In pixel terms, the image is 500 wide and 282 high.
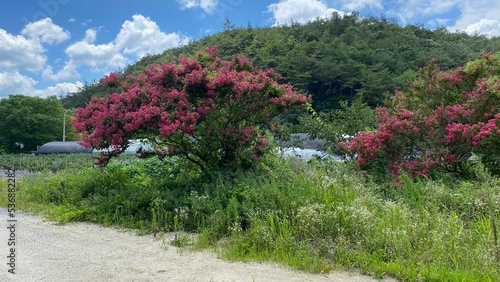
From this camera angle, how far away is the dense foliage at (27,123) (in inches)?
1464

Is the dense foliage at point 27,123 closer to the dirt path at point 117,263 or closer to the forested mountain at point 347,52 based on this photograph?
the forested mountain at point 347,52

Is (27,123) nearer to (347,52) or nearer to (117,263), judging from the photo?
(347,52)

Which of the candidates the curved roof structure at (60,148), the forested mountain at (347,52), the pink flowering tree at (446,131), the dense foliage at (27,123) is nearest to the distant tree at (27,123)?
the dense foliage at (27,123)

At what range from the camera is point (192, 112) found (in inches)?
263

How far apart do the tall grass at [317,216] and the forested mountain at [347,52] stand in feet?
84.2

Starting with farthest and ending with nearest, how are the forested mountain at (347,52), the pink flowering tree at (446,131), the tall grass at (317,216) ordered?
the forested mountain at (347,52)
the pink flowering tree at (446,131)
the tall grass at (317,216)

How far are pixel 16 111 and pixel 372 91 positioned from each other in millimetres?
35271

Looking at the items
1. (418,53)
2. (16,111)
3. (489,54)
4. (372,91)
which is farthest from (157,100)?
(418,53)

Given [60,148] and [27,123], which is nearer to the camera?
[60,148]

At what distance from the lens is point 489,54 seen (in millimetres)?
8250

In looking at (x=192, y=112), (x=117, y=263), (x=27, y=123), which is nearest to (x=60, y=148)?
(x=27, y=123)

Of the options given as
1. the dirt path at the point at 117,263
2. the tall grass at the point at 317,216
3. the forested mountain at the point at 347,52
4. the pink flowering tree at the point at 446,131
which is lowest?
the dirt path at the point at 117,263

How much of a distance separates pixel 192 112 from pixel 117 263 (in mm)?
3215

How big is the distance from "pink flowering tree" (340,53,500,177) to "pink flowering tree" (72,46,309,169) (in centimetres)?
183
